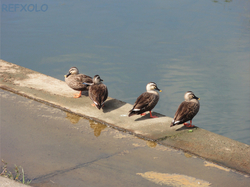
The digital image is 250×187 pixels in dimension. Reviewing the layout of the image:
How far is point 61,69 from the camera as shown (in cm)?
1309

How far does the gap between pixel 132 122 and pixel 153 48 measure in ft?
29.7

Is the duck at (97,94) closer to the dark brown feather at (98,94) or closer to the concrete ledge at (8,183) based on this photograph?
the dark brown feather at (98,94)

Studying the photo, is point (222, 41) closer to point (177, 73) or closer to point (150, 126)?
point (177, 73)

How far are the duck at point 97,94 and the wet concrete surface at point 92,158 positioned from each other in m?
0.56

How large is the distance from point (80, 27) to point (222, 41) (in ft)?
25.6

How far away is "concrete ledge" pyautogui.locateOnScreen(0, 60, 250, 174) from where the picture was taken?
525 cm

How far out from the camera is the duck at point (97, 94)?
6725 millimetres

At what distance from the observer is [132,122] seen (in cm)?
635

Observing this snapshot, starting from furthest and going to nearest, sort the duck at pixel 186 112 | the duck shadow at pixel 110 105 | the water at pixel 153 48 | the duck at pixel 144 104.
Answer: the water at pixel 153 48, the duck shadow at pixel 110 105, the duck at pixel 144 104, the duck at pixel 186 112

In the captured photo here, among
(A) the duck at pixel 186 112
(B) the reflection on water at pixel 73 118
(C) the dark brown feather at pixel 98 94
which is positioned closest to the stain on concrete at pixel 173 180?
(A) the duck at pixel 186 112

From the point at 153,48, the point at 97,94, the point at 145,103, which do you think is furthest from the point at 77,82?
the point at 153,48

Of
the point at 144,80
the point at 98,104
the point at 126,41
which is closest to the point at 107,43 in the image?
the point at 126,41

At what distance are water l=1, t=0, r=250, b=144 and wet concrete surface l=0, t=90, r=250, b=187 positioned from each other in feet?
15.4

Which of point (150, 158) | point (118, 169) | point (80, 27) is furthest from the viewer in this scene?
point (80, 27)
